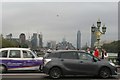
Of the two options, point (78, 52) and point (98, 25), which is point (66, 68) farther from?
point (98, 25)

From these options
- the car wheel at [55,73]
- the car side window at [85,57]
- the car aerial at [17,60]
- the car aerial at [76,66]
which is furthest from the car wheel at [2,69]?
the car side window at [85,57]

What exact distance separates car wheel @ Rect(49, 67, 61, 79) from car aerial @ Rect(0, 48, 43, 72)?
3463mm

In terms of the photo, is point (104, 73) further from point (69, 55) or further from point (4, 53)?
point (4, 53)

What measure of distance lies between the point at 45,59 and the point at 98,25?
15607 millimetres

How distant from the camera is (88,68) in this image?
60.0 ft

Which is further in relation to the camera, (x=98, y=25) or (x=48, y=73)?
(x=98, y=25)


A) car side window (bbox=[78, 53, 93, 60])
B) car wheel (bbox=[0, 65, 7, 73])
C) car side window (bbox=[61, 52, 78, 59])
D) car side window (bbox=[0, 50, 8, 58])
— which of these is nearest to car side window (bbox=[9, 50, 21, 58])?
car side window (bbox=[0, 50, 8, 58])

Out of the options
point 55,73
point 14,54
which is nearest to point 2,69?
point 14,54

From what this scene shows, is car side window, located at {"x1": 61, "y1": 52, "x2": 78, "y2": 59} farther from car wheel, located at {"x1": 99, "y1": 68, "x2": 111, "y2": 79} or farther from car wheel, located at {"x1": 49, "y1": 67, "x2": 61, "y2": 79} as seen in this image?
car wheel, located at {"x1": 99, "y1": 68, "x2": 111, "y2": 79}

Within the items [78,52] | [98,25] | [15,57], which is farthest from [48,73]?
[98,25]

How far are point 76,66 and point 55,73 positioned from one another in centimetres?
120

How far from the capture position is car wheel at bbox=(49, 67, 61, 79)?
715 inches

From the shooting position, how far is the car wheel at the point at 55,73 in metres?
18.2

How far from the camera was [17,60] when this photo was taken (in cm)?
2161
